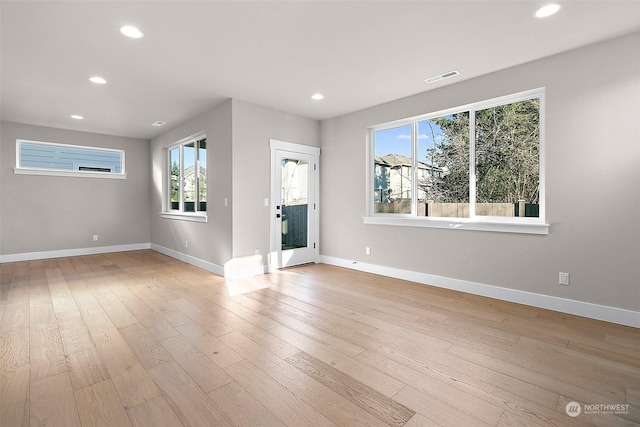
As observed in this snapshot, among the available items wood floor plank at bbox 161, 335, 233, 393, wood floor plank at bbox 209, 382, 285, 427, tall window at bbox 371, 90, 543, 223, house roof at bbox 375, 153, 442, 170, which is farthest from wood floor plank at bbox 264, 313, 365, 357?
house roof at bbox 375, 153, 442, 170

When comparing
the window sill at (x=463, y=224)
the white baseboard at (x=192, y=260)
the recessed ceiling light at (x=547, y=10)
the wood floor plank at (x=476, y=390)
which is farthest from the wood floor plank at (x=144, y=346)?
the recessed ceiling light at (x=547, y=10)

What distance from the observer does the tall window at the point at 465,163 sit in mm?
3453

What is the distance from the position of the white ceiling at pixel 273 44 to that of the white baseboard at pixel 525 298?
102 inches

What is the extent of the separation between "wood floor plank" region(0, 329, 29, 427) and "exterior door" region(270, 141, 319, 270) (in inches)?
122

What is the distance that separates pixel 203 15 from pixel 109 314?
3.02m

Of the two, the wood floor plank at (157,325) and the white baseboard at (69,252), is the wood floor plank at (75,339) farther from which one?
the white baseboard at (69,252)

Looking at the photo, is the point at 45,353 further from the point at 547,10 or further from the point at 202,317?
the point at 547,10

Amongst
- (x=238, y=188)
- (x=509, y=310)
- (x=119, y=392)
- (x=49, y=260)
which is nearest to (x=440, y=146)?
(x=509, y=310)

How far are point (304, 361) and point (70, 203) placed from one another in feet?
22.6

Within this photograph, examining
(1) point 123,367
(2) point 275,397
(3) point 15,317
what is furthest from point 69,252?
(2) point 275,397

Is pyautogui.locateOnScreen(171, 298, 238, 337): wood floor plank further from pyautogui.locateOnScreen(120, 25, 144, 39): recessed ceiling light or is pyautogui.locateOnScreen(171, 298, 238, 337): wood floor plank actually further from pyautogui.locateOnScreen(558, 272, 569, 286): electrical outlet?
pyautogui.locateOnScreen(558, 272, 569, 286): electrical outlet

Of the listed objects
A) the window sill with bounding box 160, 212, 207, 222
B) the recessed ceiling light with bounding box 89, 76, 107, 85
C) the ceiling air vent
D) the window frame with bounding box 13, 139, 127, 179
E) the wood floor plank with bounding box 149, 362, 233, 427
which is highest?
the recessed ceiling light with bounding box 89, 76, 107, 85

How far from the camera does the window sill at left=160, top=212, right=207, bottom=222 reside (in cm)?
537

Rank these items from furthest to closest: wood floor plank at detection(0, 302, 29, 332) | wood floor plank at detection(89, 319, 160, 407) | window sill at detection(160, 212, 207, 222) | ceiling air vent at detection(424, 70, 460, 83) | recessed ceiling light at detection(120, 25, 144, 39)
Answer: window sill at detection(160, 212, 207, 222)
ceiling air vent at detection(424, 70, 460, 83)
wood floor plank at detection(0, 302, 29, 332)
recessed ceiling light at detection(120, 25, 144, 39)
wood floor plank at detection(89, 319, 160, 407)
